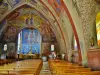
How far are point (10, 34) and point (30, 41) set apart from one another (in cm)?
305

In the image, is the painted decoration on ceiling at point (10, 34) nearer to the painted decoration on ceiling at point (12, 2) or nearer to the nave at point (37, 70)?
the painted decoration on ceiling at point (12, 2)

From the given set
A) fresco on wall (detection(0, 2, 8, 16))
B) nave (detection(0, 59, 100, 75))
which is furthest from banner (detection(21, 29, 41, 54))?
nave (detection(0, 59, 100, 75))

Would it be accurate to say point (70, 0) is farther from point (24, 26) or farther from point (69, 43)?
point (24, 26)

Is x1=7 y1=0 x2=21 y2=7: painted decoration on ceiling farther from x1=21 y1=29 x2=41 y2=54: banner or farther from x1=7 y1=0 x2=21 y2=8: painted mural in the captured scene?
x1=21 y1=29 x2=41 y2=54: banner

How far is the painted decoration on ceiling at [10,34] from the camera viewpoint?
2192 cm

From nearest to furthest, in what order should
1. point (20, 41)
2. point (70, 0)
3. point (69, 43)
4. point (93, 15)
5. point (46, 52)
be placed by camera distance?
point (93, 15) → point (70, 0) → point (69, 43) → point (46, 52) → point (20, 41)

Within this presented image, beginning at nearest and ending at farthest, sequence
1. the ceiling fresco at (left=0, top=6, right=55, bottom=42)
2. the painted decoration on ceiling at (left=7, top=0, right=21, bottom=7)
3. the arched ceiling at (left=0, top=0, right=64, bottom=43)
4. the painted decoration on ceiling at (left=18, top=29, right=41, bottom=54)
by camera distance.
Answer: the painted decoration on ceiling at (left=7, top=0, right=21, bottom=7)
the arched ceiling at (left=0, top=0, right=64, bottom=43)
the ceiling fresco at (left=0, top=6, right=55, bottom=42)
the painted decoration on ceiling at (left=18, top=29, right=41, bottom=54)

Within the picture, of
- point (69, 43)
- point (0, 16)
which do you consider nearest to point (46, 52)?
point (0, 16)

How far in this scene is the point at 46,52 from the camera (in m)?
22.0

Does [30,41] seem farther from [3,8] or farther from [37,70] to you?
[37,70]

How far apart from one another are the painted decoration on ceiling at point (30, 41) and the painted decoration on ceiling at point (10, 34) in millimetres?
1743

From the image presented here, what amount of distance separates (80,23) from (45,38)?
552 inches

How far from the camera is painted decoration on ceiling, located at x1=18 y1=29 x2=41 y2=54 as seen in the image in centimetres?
2330

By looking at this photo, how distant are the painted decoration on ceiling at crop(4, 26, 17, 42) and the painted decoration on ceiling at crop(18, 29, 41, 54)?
174 cm
